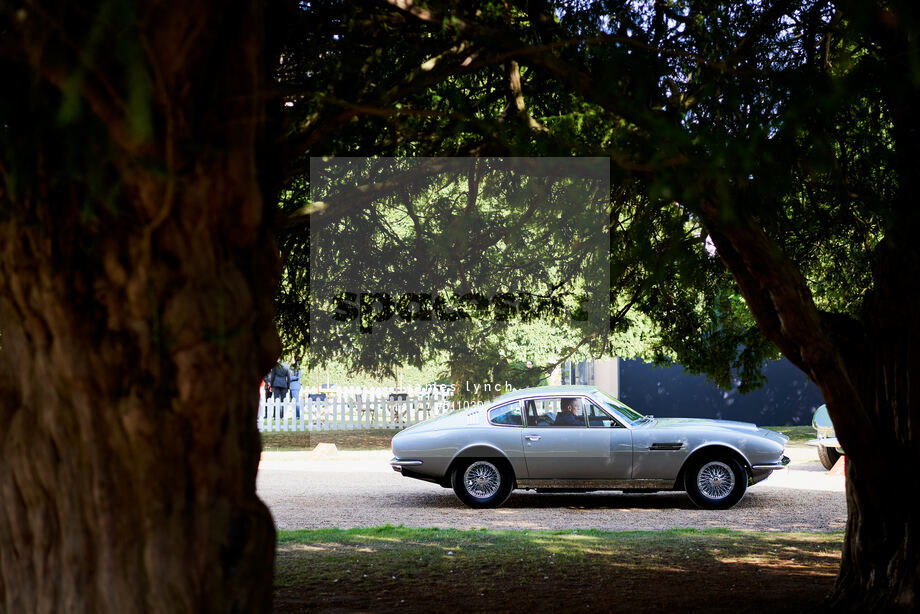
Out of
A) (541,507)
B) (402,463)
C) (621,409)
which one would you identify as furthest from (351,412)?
(621,409)

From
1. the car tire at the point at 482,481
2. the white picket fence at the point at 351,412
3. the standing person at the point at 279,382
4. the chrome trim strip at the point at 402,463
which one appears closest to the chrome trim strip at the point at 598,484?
the car tire at the point at 482,481

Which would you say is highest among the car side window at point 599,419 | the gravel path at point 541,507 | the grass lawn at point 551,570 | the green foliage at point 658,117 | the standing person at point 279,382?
the green foliage at point 658,117

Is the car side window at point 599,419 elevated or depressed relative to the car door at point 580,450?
elevated

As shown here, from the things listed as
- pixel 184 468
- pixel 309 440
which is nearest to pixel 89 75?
pixel 184 468

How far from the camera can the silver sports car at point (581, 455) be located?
11.3 meters

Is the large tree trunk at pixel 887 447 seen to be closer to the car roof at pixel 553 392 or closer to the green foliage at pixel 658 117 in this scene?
the green foliage at pixel 658 117

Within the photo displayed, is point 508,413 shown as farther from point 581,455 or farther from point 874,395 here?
point 874,395

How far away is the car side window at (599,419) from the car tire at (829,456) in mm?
5113

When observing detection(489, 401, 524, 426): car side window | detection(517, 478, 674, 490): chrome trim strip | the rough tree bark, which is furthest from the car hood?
the rough tree bark

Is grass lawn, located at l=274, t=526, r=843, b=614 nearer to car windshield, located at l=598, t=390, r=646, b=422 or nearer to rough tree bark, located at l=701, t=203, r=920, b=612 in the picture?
rough tree bark, located at l=701, t=203, r=920, b=612

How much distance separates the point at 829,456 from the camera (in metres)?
14.8

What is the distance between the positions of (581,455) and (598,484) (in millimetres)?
436

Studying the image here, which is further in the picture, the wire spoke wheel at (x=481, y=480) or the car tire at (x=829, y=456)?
the car tire at (x=829, y=456)

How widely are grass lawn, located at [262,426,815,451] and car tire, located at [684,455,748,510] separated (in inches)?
394
